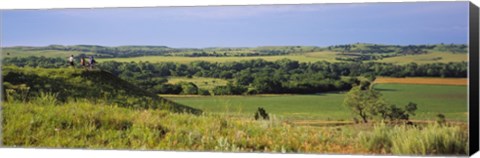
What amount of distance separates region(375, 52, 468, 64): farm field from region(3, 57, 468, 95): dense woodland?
59 mm

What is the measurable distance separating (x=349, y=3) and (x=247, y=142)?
2.41 metres

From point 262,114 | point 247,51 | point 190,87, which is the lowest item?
point 262,114

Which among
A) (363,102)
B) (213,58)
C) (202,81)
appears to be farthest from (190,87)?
(363,102)

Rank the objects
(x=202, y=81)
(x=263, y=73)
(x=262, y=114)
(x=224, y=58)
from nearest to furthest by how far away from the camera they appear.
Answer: (x=262, y=114) < (x=263, y=73) < (x=224, y=58) < (x=202, y=81)

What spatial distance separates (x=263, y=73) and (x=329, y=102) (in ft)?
3.55

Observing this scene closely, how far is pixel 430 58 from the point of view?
1230cm

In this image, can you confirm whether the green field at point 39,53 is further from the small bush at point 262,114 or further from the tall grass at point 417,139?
the tall grass at point 417,139

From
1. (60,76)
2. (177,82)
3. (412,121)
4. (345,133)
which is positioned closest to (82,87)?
(60,76)

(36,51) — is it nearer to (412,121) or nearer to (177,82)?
(177,82)

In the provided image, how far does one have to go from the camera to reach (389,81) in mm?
12555

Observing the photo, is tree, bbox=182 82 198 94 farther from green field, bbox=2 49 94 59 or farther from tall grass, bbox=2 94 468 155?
green field, bbox=2 49 94 59

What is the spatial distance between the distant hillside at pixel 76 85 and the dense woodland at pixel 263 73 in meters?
0.12

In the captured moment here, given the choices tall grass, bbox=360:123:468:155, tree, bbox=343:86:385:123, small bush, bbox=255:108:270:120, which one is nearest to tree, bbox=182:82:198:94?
small bush, bbox=255:108:270:120

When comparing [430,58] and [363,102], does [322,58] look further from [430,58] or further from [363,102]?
[430,58]
